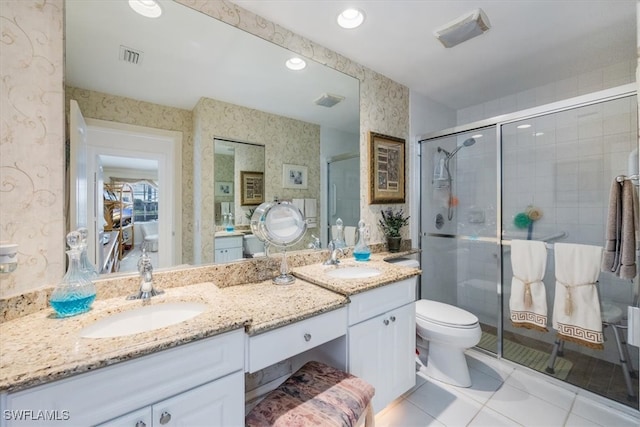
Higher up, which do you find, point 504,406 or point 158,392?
point 158,392

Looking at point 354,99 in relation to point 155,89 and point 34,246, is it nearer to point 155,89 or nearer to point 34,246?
point 155,89

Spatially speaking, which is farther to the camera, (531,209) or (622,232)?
(531,209)

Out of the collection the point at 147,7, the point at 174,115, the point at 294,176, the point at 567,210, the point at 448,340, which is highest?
the point at 147,7

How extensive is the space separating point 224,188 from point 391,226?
1.41 m

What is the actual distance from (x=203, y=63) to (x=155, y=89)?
303mm

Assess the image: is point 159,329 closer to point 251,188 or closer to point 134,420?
point 134,420

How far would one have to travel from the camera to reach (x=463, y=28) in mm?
1639

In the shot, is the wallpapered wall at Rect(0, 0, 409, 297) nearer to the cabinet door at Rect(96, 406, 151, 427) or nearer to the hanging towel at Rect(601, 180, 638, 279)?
the cabinet door at Rect(96, 406, 151, 427)

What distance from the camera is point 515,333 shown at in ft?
7.72

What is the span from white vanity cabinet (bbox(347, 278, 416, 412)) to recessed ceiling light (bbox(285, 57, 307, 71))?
1.49 metres

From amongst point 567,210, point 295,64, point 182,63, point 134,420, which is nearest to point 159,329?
point 134,420

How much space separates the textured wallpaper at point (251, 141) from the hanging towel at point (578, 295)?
67.1 inches

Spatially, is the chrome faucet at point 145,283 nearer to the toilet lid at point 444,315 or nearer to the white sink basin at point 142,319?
the white sink basin at point 142,319

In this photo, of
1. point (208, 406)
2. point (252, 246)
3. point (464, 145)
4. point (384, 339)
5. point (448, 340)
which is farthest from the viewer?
point (464, 145)
